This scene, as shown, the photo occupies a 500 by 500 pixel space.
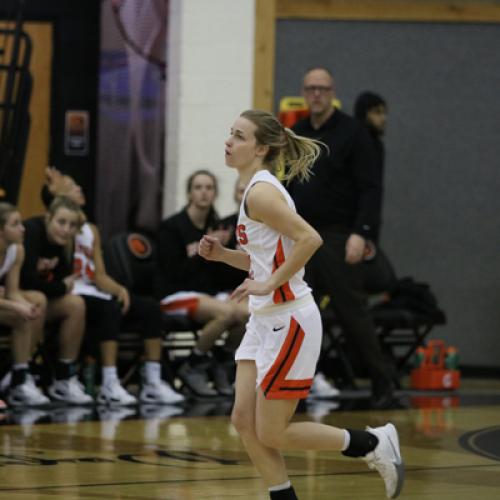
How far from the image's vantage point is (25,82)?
951 centimetres

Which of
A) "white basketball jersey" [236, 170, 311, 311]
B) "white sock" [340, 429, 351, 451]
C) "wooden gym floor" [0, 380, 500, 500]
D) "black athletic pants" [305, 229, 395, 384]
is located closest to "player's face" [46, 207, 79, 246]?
"wooden gym floor" [0, 380, 500, 500]

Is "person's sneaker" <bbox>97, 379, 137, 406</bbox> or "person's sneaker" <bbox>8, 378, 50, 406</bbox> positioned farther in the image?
"person's sneaker" <bbox>97, 379, 137, 406</bbox>

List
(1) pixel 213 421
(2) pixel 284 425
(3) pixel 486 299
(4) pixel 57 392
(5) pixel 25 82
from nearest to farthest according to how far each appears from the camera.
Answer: (2) pixel 284 425, (1) pixel 213 421, (4) pixel 57 392, (5) pixel 25 82, (3) pixel 486 299

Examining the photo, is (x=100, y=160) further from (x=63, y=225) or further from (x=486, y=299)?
(x=486, y=299)

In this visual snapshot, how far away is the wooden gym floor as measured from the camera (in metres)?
4.93

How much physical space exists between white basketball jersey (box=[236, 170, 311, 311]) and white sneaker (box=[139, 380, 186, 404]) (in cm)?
362

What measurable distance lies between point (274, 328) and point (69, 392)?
3.58 m

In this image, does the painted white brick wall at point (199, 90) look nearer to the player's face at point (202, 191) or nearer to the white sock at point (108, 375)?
the player's face at point (202, 191)

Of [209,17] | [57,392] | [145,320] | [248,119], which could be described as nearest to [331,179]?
[145,320]

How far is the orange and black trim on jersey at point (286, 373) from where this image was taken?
4215 millimetres

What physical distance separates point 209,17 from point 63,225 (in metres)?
2.76

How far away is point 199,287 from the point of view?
8.48 m

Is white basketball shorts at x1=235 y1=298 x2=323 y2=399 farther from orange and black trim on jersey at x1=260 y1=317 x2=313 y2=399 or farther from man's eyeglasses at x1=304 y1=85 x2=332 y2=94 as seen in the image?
man's eyeglasses at x1=304 y1=85 x2=332 y2=94

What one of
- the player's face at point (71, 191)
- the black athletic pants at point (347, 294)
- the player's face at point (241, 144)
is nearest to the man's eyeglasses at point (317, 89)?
the black athletic pants at point (347, 294)
